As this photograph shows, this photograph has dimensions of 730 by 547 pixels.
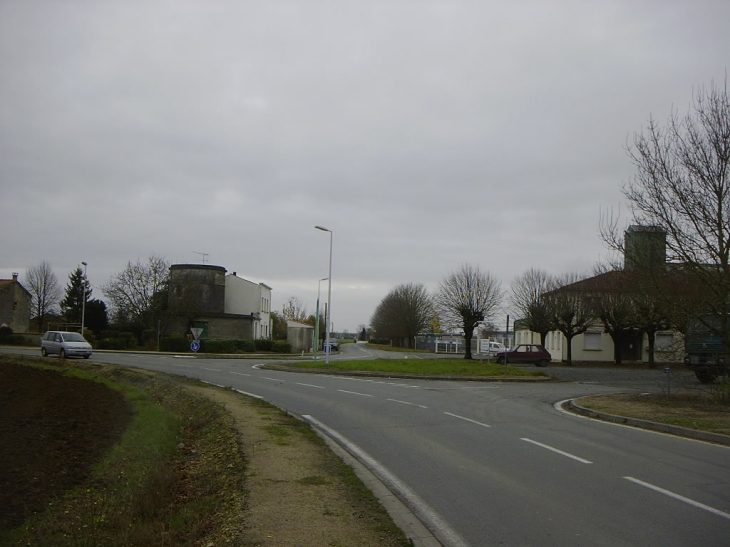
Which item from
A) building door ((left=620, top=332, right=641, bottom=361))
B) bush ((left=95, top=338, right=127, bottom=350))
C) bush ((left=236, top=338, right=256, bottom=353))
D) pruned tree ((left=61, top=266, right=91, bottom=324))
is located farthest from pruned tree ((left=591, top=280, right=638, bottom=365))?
pruned tree ((left=61, top=266, right=91, bottom=324))

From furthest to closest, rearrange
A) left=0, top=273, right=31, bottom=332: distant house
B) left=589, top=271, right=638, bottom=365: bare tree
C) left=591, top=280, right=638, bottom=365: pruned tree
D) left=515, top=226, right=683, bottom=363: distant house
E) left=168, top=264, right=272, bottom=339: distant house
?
left=0, top=273, right=31, bottom=332: distant house
left=168, top=264, right=272, bottom=339: distant house
left=591, top=280, right=638, bottom=365: pruned tree
left=589, top=271, right=638, bottom=365: bare tree
left=515, top=226, right=683, bottom=363: distant house

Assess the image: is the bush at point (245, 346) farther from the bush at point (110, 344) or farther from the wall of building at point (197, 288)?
the bush at point (110, 344)

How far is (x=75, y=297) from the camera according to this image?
6975 cm

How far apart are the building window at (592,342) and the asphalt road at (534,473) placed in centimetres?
4045

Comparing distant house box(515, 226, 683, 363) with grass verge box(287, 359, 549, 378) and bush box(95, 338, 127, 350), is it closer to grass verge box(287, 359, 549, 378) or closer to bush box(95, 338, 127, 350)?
grass verge box(287, 359, 549, 378)

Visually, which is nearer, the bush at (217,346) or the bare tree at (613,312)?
the bare tree at (613,312)

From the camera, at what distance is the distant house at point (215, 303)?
59.9 metres

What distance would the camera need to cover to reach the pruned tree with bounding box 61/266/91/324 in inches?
2574

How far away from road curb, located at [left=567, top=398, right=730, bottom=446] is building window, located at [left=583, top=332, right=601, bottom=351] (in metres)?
40.0

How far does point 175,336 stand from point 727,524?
53759mm

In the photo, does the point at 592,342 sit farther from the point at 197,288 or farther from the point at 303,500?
the point at 303,500

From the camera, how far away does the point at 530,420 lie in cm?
1445

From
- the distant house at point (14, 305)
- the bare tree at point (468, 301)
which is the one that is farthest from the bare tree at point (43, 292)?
the bare tree at point (468, 301)

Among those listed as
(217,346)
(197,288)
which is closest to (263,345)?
(217,346)
